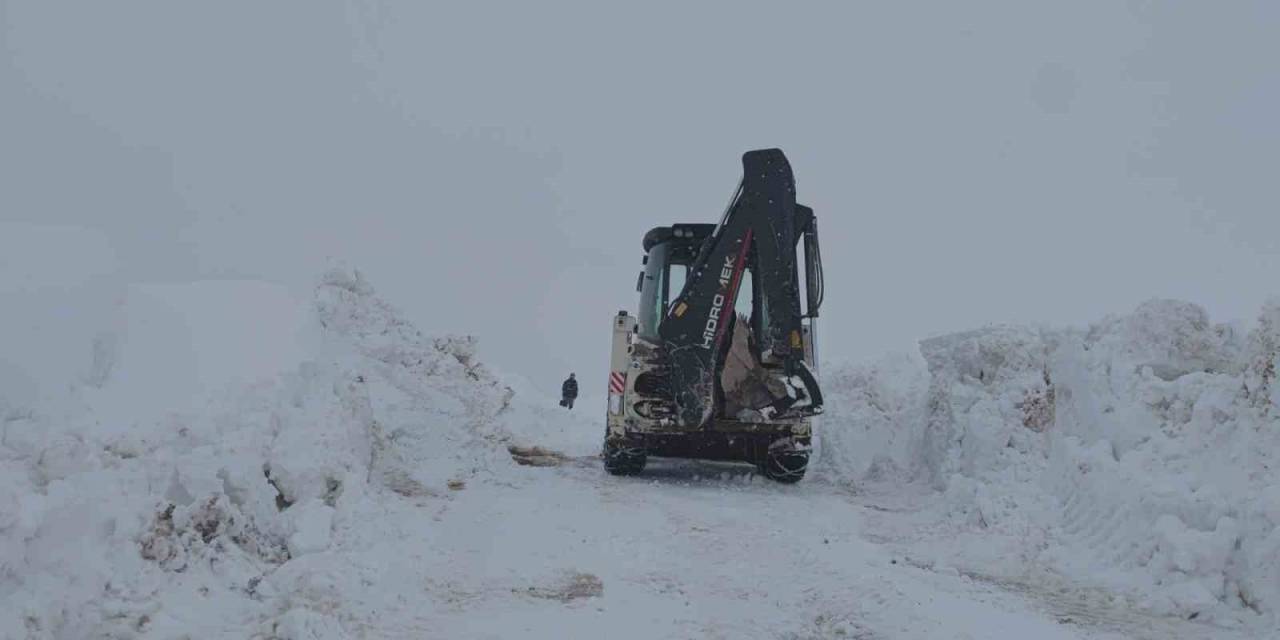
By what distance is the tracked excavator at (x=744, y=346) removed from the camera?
Answer: 10242 millimetres

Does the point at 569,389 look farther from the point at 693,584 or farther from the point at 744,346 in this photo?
the point at 693,584

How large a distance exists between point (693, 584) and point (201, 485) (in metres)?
2.91

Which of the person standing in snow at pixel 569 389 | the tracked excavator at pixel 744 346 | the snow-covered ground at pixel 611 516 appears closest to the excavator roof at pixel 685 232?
the tracked excavator at pixel 744 346

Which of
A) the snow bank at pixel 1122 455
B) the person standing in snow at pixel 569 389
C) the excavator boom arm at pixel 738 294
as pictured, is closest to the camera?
the snow bank at pixel 1122 455

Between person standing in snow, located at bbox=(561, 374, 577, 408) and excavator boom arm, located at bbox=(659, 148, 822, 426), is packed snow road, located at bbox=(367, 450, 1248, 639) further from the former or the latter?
person standing in snow, located at bbox=(561, 374, 577, 408)

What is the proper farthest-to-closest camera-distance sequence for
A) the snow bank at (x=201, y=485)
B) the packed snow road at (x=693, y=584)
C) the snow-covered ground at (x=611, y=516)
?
the packed snow road at (x=693, y=584), the snow-covered ground at (x=611, y=516), the snow bank at (x=201, y=485)

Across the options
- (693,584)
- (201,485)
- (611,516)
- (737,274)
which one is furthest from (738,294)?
(201,485)

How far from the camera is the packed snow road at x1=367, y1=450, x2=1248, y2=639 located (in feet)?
16.0

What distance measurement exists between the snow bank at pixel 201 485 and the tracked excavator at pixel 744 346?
2593 mm

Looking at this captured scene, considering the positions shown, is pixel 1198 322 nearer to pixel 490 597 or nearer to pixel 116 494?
pixel 490 597

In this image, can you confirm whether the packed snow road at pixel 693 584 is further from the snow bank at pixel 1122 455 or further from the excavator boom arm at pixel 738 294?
the excavator boom arm at pixel 738 294

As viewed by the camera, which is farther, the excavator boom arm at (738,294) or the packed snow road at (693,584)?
the excavator boom arm at (738,294)

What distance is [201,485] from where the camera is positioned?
18.0 ft

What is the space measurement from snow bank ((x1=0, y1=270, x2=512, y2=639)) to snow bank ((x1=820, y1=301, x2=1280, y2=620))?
4379 mm
